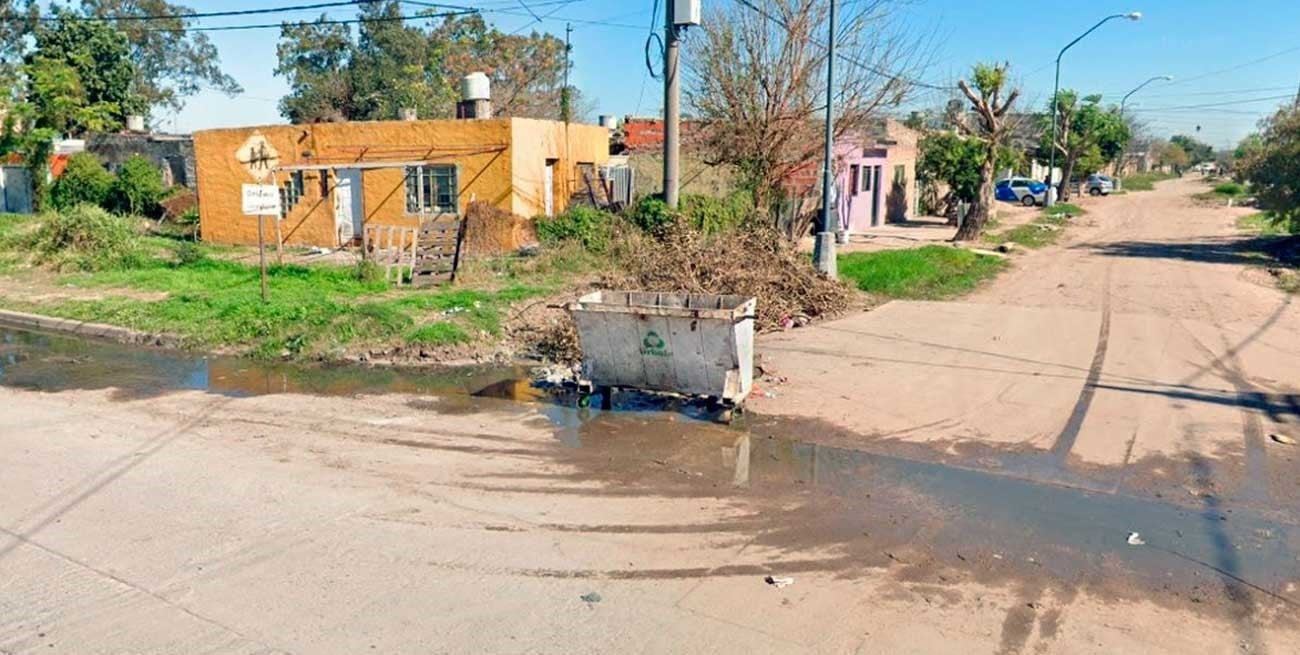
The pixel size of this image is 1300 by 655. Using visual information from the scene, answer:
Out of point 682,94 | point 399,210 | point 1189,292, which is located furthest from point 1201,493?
point 399,210

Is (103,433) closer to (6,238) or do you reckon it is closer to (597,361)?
(597,361)

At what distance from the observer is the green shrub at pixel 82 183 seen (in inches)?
1148

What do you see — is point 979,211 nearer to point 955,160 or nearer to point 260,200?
point 955,160

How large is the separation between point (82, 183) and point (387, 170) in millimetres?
13573

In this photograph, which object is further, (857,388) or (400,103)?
(400,103)

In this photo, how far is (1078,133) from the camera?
54.9 m

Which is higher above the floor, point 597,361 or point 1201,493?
point 597,361

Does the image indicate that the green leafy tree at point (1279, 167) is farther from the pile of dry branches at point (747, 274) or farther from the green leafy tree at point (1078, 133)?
the green leafy tree at point (1078, 133)

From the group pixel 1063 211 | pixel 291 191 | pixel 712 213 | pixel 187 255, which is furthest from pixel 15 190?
pixel 1063 211

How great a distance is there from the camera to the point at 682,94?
21.9 m

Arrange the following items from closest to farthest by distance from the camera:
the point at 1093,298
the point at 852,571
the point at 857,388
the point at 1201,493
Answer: the point at 852,571, the point at 1201,493, the point at 857,388, the point at 1093,298

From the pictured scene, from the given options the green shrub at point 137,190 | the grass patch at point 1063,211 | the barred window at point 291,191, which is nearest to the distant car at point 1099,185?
the grass patch at point 1063,211

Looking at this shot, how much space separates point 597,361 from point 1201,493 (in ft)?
17.6

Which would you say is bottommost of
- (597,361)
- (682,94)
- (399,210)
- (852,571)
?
(852,571)
